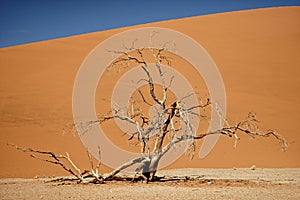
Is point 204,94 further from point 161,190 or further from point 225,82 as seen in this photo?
point 161,190

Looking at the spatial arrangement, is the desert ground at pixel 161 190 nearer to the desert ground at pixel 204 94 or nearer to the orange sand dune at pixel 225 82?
the desert ground at pixel 204 94

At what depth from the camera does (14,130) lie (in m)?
17.8

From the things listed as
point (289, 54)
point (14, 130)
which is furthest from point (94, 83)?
point (289, 54)

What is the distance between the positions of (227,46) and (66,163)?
97.2 ft

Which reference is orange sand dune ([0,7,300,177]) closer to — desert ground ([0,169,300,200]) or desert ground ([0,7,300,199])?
desert ground ([0,7,300,199])

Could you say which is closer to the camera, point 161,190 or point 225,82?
point 161,190

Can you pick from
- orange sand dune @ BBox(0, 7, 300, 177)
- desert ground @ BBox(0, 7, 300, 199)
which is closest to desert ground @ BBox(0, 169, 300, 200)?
desert ground @ BBox(0, 7, 300, 199)

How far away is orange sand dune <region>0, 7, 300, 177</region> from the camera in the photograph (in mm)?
16172

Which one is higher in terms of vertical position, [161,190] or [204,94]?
[204,94]

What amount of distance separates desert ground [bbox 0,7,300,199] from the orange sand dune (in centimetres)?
5

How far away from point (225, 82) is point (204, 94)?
483cm

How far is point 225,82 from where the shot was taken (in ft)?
97.1

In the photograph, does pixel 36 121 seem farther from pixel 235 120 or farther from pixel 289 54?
pixel 289 54

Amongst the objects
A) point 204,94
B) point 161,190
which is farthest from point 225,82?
point 161,190
